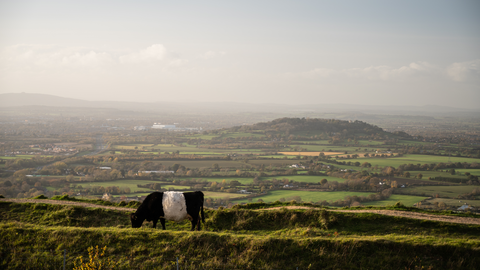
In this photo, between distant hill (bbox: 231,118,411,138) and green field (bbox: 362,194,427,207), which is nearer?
green field (bbox: 362,194,427,207)

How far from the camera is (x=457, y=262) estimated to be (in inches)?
485

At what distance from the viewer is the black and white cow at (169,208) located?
14.8 meters

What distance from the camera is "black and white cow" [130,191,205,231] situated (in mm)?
14836

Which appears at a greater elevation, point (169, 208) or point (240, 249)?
point (169, 208)

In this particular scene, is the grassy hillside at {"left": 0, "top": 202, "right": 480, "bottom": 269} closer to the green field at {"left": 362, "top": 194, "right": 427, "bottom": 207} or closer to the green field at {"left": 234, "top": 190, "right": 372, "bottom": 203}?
the green field at {"left": 362, "top": 194, "right": 427, "bottom": 207}

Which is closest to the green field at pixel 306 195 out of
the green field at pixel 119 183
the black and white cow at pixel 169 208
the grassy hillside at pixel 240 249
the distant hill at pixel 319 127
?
the green field at pixel 119 183

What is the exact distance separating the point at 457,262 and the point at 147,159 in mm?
82754

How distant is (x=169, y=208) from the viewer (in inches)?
583

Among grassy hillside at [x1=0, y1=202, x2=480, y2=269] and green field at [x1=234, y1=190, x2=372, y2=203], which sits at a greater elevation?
grassy hillside at [x1=0, y1=202, x2=480, y2=269]

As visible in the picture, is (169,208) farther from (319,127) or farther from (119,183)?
(319,127)

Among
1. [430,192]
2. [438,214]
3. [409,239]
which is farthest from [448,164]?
[409,239]

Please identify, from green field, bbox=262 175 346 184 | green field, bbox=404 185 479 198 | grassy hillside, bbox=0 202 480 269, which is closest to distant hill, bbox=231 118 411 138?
green field, bbox=262 175 346 184

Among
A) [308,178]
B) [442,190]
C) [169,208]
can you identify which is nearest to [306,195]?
[308,178]

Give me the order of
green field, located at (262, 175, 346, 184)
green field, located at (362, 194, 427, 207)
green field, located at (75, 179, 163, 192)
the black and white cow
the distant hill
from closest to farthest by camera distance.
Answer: the black and white cow, green field, located at (362, 194, 427, 207), green field, located at (75, 179, 163, 192), green field, located at (262, 175, 346, 184), the distant hill
